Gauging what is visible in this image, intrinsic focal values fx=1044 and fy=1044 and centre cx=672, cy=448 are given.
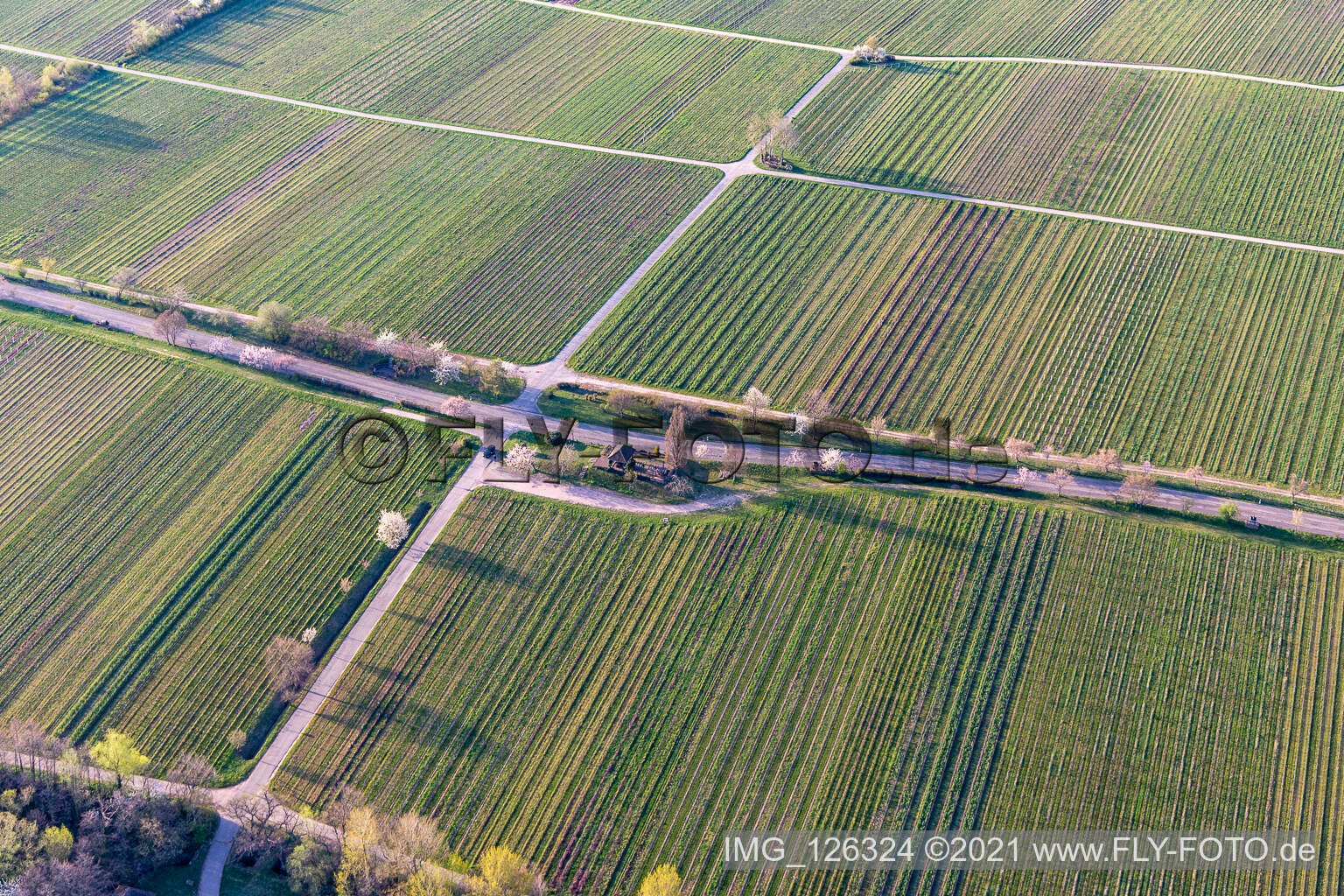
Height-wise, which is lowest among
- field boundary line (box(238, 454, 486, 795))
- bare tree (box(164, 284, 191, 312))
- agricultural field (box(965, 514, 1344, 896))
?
agricultural field (box(965, 514, 1344, 896))

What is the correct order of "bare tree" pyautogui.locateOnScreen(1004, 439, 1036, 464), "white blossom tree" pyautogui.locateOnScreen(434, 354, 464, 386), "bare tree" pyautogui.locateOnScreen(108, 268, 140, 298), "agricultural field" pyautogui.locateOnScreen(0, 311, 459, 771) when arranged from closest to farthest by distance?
"agricultural field" pyautogui.locateOnScreen(0, 311, 459, 771), "bare tree" pyautogui.locateOnScreen(1004, 439, 1036, 464), "white blossom tree" pyautogui.locateOnScreen(434, 354, 464, 386), "bare tree" pyautogui.locateOnScreen(108, 268, 140, 298)

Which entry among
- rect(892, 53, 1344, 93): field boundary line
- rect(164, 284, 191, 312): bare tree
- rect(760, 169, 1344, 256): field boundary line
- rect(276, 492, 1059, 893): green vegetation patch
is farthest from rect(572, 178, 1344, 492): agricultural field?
rect(164, 284, 191, 312): bare tree

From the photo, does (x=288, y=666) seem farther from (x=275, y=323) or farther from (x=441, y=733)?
(x=275, y=323)

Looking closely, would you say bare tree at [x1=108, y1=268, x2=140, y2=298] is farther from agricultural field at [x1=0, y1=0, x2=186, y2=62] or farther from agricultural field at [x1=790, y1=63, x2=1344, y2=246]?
agricultural field at [x1=790, y1=63, x2=1344, y2=246]

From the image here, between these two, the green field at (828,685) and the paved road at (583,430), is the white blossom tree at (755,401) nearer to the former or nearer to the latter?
the paved road at (583,430)

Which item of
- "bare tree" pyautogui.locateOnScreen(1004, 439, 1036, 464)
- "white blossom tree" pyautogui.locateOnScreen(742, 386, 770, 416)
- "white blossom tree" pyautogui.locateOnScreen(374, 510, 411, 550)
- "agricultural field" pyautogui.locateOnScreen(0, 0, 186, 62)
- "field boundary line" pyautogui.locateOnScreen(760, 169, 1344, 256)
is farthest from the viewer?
"agricultural field" pyautogui.locateOnScreen(0, 0, 186, 62)

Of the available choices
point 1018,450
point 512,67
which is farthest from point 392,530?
point 512,67
